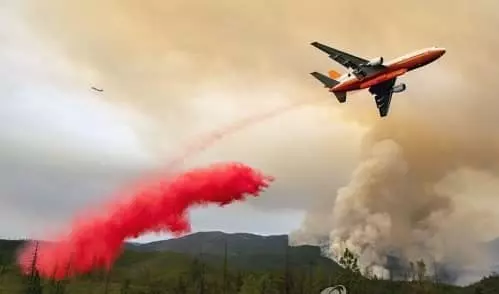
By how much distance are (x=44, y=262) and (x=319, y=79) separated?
10845 centimetres

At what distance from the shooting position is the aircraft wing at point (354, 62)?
121 metres

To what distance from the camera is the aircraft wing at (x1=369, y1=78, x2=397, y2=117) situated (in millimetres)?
133500

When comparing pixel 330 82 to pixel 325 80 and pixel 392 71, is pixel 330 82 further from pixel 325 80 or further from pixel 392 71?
pixel 392 71

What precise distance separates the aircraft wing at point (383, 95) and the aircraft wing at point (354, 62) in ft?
38.3

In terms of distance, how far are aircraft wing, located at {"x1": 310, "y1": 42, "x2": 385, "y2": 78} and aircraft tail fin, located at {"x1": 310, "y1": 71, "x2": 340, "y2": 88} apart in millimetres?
6837

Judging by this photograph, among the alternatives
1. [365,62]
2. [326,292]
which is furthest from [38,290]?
[326,292]

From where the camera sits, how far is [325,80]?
132250mm

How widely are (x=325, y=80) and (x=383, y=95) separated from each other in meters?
13.3

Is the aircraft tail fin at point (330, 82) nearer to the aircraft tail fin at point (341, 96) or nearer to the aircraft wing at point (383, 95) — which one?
the aircraft tail fin at point (341, 96)

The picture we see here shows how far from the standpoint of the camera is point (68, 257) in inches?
6137

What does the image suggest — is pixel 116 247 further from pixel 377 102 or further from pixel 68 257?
pixel 377 102

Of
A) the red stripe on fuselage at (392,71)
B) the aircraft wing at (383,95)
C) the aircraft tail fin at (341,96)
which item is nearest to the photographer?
the red stripe on fuselage at (392,71)

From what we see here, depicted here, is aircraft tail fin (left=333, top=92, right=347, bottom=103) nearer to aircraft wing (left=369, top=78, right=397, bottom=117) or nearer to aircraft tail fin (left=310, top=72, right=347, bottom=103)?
aircraft tail fin (left=310, top=72, right=347, bottom=103)

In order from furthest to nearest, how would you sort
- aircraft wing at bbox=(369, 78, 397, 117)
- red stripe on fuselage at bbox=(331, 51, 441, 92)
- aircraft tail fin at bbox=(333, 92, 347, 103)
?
aircraft wing at bbox=(369, 78, 397, 117) < aircraft tail fin at bbox=(333, 92, 347, 103) < red stripe on fuselage at bbox=(331, 51, 441, 92)
